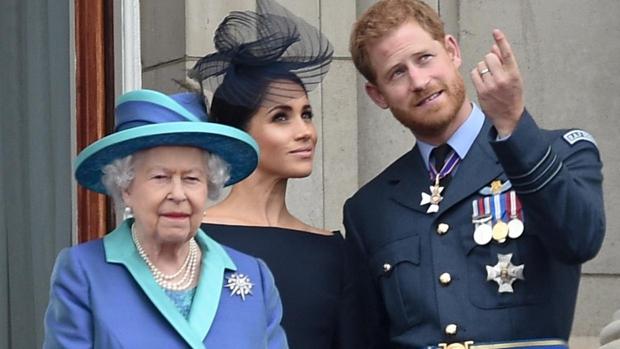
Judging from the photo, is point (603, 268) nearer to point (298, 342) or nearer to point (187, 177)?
point (298, 342)

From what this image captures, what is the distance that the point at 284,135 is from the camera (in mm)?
5762

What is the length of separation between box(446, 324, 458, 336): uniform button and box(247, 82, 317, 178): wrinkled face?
24.3 inches

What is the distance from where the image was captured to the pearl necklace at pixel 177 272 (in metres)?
5.02

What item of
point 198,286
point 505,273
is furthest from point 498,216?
point 198,286

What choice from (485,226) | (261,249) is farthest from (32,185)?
(485,226)

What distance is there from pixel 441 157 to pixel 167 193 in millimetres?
1019

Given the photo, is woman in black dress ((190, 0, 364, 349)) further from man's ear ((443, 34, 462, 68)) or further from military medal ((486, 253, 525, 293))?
military medal ((486, 253, 525, 293))

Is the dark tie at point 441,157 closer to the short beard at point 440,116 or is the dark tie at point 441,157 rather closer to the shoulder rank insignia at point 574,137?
the short beard at point 440,116

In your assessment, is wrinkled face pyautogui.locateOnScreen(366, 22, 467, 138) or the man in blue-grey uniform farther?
wrinkled face pyautogui.locateOnScreen(366, 22, 467, 138)

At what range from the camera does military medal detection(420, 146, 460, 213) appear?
5.66 m

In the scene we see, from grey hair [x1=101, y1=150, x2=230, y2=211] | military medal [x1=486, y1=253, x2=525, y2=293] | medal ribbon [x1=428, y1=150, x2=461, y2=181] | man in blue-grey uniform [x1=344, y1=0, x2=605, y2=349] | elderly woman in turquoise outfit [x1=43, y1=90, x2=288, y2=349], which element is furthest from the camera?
medal ribbon [x1=428, y1=150, x2=461, y2=181]

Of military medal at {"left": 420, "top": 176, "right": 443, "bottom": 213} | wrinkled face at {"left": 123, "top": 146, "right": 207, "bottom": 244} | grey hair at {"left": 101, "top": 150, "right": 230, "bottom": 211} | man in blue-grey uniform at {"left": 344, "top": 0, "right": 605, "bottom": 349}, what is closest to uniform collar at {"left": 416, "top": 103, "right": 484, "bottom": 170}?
man in blue-grey uniform at {"left": 344, "top": 0, "right": 605, "bottom": 349}

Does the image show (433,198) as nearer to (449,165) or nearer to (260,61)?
(449,165)

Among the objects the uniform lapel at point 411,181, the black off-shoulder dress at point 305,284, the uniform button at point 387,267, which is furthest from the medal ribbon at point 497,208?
the black off-shoulder dress at point 305,284
